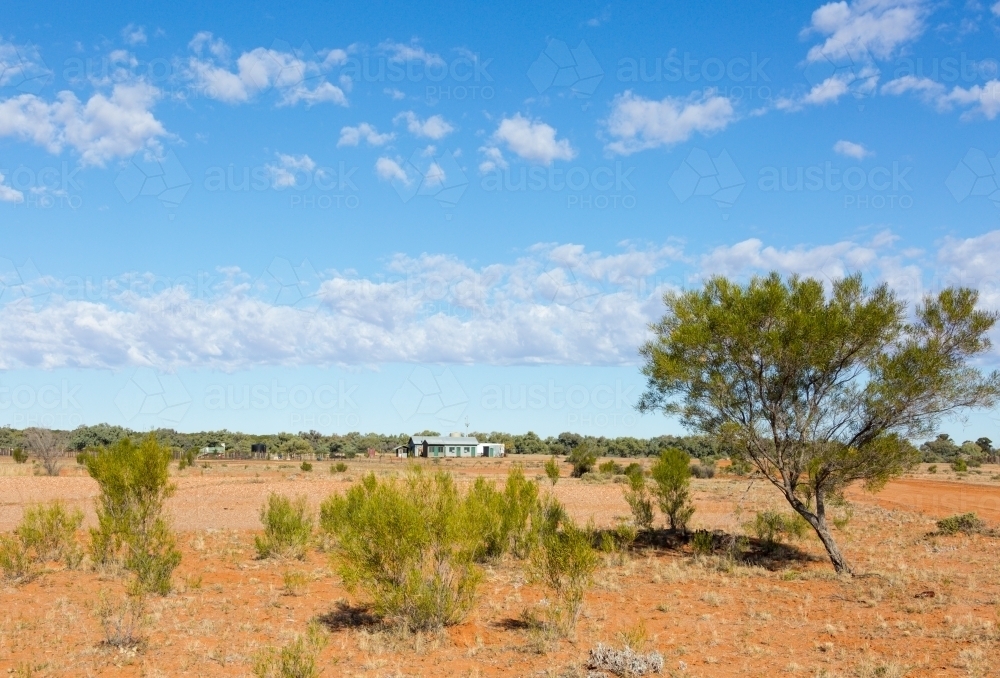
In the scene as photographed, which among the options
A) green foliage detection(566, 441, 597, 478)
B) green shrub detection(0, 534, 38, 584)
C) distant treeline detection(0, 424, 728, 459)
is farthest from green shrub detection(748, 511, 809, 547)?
distant treeline detection(0, 424, 728, 459)

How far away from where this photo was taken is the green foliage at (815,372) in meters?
15.6

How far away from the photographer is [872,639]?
10852 mm

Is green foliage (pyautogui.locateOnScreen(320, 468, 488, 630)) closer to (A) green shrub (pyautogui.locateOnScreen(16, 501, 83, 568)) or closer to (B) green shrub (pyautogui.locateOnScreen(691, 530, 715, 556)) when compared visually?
(A) green shrub (pyautogui.locateOnScreen(16, 501, 83, 568))

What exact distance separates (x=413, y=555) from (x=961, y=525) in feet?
67.6

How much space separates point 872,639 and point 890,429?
6975 mm

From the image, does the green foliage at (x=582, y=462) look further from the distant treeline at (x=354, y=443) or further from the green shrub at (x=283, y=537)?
the green shrub at (x=283, y=537)

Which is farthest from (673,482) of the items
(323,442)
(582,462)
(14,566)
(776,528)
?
(323,442)

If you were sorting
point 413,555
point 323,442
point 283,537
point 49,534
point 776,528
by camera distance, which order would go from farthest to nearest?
1. point 323,442
2. point 776,528
3. point 283,537
4. point 49,534
5. point 413,555

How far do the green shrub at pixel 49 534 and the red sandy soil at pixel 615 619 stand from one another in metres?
0.92

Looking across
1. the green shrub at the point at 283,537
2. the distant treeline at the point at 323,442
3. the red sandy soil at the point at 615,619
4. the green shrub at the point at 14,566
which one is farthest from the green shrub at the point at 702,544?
the distant treeline at the point at 323,442

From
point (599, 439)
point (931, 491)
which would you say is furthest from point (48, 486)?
point (599, 439)

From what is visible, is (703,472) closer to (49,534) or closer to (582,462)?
(582,462)

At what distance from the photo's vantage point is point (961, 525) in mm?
23453

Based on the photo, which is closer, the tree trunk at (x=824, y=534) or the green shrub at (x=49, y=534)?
the green shrub at (x=49, y=534)
